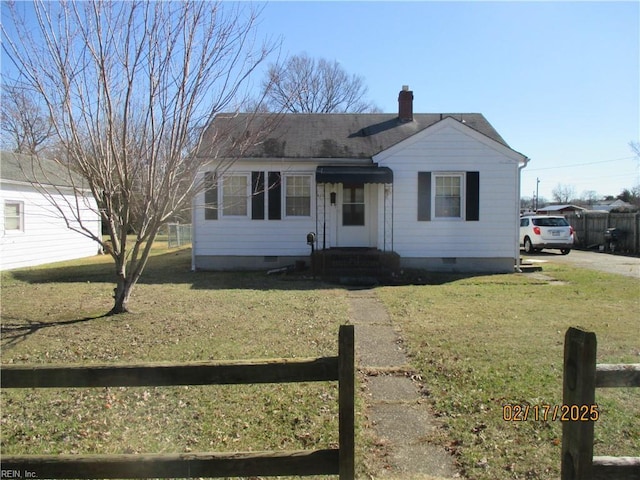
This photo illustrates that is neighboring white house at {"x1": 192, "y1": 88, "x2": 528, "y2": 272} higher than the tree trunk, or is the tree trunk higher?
neighboring white house at {"x1": 192, "y1": 88, "x2": 528, "y2": 272}

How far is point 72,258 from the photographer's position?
61.7 feet

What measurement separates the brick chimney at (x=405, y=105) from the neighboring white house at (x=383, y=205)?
2.98 meters

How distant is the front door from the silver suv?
1063 cm

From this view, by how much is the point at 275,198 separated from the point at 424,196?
458 centimetres

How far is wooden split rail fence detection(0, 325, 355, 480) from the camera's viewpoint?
7.79ft

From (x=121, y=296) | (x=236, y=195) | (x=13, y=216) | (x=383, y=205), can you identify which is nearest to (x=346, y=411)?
(x=121, y=296)

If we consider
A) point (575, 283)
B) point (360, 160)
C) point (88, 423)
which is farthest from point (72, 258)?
point (575, 283)

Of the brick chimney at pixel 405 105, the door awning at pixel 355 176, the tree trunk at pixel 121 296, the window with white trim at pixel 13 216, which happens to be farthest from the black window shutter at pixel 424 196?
the window with white trim at pixel 13 216

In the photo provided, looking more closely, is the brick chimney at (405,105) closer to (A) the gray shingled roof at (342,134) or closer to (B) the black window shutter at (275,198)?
(A) the gray shingled roof at (342,134)

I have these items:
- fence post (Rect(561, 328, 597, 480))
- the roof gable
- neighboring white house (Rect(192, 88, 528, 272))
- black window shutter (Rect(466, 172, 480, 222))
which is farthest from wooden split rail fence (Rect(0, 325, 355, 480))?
black window shutter (Rect(466, 172, 480, 222))

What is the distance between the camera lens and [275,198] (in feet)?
46.3

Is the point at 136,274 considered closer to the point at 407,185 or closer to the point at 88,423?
the point at 88,423

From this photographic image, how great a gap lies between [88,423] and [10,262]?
46.0 feet
